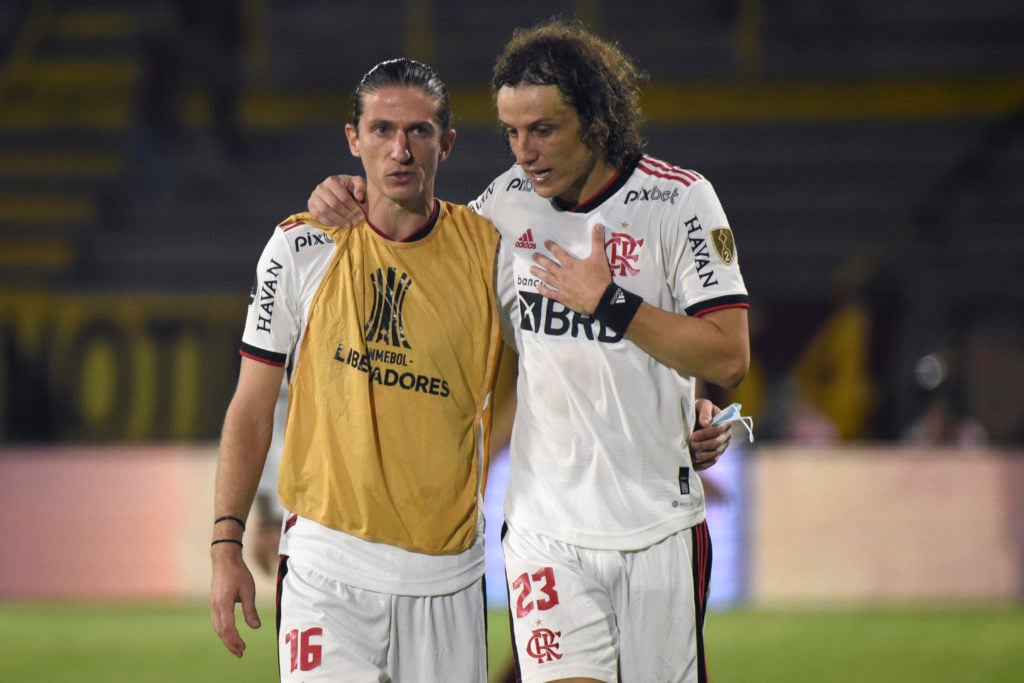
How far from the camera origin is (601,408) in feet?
11.9

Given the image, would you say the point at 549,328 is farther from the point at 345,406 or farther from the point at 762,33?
the point at 762,33

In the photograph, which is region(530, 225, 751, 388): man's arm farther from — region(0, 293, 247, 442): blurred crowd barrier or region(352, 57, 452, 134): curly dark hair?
Result: region(0, 293, 247, 442): blurred crowd barrier

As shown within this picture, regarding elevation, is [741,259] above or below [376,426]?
above

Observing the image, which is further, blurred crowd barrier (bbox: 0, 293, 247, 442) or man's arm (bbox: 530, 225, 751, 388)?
blurred crowd barrier (bbox: 0, 293, 247, 442)

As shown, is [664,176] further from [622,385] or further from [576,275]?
[622,385]

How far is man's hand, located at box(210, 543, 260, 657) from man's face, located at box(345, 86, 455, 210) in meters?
0.98

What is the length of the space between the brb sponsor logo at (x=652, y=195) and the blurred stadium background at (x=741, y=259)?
541 cm

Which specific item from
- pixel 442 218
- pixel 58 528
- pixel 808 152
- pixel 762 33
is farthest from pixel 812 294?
pixel 442 218

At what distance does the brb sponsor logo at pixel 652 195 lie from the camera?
364 cm

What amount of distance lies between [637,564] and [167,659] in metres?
5.46

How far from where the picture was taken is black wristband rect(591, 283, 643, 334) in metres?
3.44

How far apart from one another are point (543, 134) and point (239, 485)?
1157 mm

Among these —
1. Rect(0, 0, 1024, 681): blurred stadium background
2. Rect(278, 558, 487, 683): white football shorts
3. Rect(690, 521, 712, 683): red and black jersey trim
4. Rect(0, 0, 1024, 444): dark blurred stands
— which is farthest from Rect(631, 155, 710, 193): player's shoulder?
Rect(0, 0, 1024, 444): dark blurred stands

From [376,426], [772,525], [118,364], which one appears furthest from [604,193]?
[118,364]
